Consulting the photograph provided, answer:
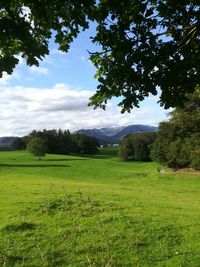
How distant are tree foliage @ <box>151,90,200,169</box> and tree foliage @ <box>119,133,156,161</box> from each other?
30.8 meters

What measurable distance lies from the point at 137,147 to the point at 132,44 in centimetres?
8828

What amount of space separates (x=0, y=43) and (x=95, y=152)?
124238 millimetres

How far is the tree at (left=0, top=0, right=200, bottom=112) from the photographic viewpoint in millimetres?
8188

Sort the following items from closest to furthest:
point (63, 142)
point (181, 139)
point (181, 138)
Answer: point (181, 139), point (181, 138), point (63, 142)

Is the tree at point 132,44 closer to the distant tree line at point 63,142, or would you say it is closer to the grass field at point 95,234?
the grass field at point 95,234

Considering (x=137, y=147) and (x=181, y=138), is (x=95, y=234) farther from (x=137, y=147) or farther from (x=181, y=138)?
(x=137, y=147)

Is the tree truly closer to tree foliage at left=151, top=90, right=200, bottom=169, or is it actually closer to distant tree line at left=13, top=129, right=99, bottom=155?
tree foliage at left=151, top=90, right=200, bottom=169

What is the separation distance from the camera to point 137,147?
316 feet

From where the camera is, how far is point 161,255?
38.8ft

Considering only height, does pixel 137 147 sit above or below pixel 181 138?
below

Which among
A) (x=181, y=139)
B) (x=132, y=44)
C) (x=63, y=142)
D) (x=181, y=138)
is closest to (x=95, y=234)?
(x=132, y=44)

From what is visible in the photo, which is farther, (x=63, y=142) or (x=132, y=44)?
(x=63, y=142)

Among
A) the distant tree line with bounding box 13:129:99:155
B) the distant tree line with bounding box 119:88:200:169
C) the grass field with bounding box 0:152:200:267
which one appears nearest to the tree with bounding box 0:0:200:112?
the grass field with bounding box 0:152:200:267

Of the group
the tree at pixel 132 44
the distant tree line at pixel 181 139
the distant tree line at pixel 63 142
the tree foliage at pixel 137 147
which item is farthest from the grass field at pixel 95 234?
the distant tree line at pixel 63 142
